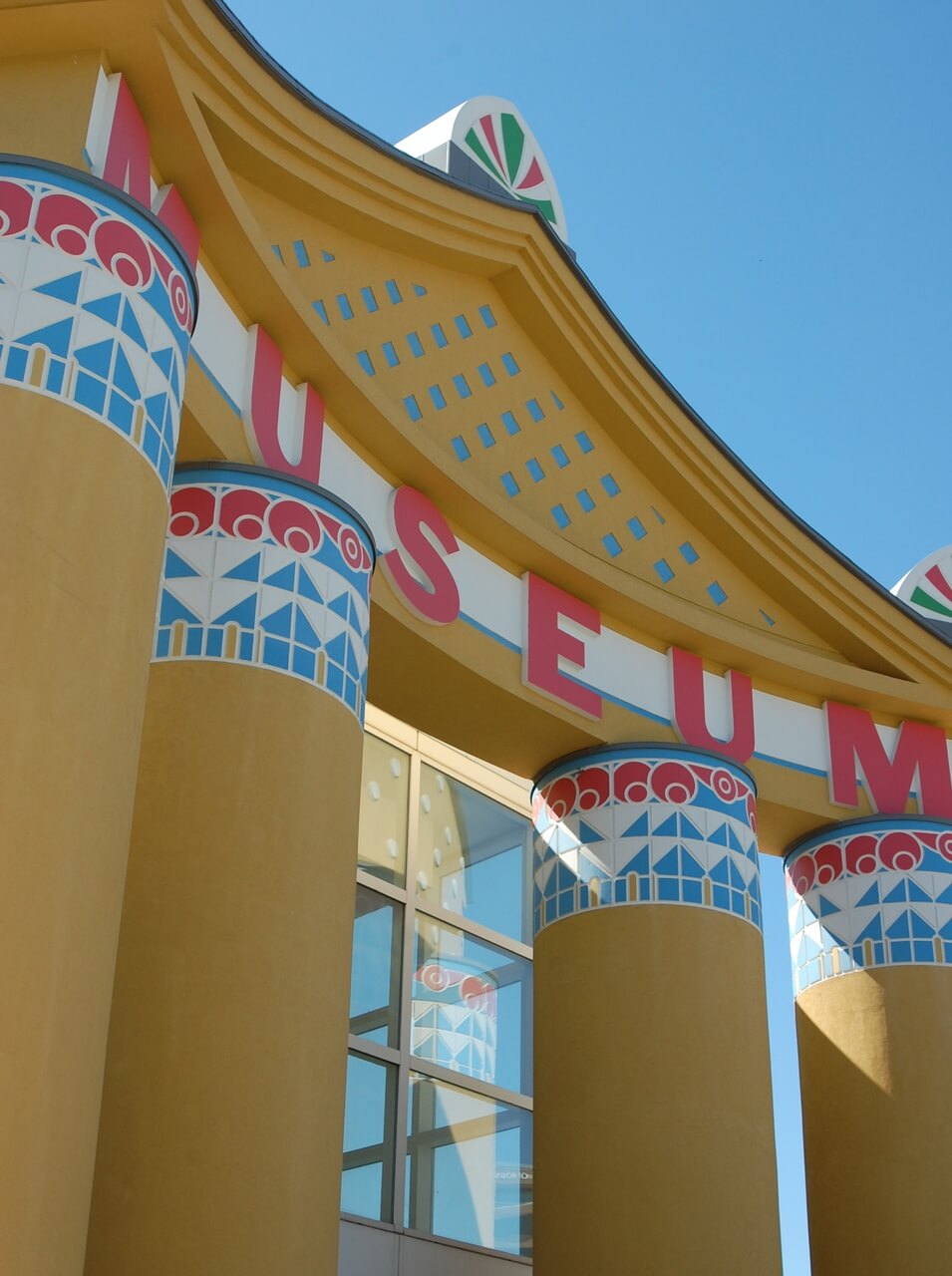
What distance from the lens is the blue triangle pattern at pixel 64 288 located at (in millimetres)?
7102

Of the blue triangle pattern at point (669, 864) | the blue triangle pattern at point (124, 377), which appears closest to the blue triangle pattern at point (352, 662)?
the blue triangle pattern at point (124, 377)

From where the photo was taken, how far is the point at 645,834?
11445mm

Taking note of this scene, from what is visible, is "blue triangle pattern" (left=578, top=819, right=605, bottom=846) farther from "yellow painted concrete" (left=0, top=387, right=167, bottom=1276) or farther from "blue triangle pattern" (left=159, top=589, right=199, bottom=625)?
"yellow painted concrete" (left=0, top=387, right=167, bottom=1276)

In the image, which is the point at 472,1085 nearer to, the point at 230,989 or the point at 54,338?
the point at 230,989

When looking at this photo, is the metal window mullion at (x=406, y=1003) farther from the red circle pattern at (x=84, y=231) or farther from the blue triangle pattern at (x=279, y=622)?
the red circle pattern at (x=84, y=231)

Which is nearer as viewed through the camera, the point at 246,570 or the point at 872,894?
the point at 246,570

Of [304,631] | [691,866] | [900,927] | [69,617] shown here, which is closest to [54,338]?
[69,617]

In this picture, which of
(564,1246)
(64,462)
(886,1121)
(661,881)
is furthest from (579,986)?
(64,462)

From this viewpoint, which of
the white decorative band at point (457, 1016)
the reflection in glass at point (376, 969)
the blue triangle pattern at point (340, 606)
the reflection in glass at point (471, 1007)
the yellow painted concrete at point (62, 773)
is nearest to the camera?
the yellow painted concrete at point (62, 773)

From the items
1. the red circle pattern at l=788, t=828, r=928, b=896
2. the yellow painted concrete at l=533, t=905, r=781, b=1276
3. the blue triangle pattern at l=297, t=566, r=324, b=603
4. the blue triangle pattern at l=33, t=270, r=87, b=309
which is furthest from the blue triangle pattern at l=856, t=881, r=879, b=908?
the blue triangle pattern at l=33, t=270, r=87, b=309

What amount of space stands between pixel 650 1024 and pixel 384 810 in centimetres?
458

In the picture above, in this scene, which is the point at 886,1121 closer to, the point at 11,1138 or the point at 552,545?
the point at 552,545

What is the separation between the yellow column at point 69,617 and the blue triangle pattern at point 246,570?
1.14 metres

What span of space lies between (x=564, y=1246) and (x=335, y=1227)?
3.10m
